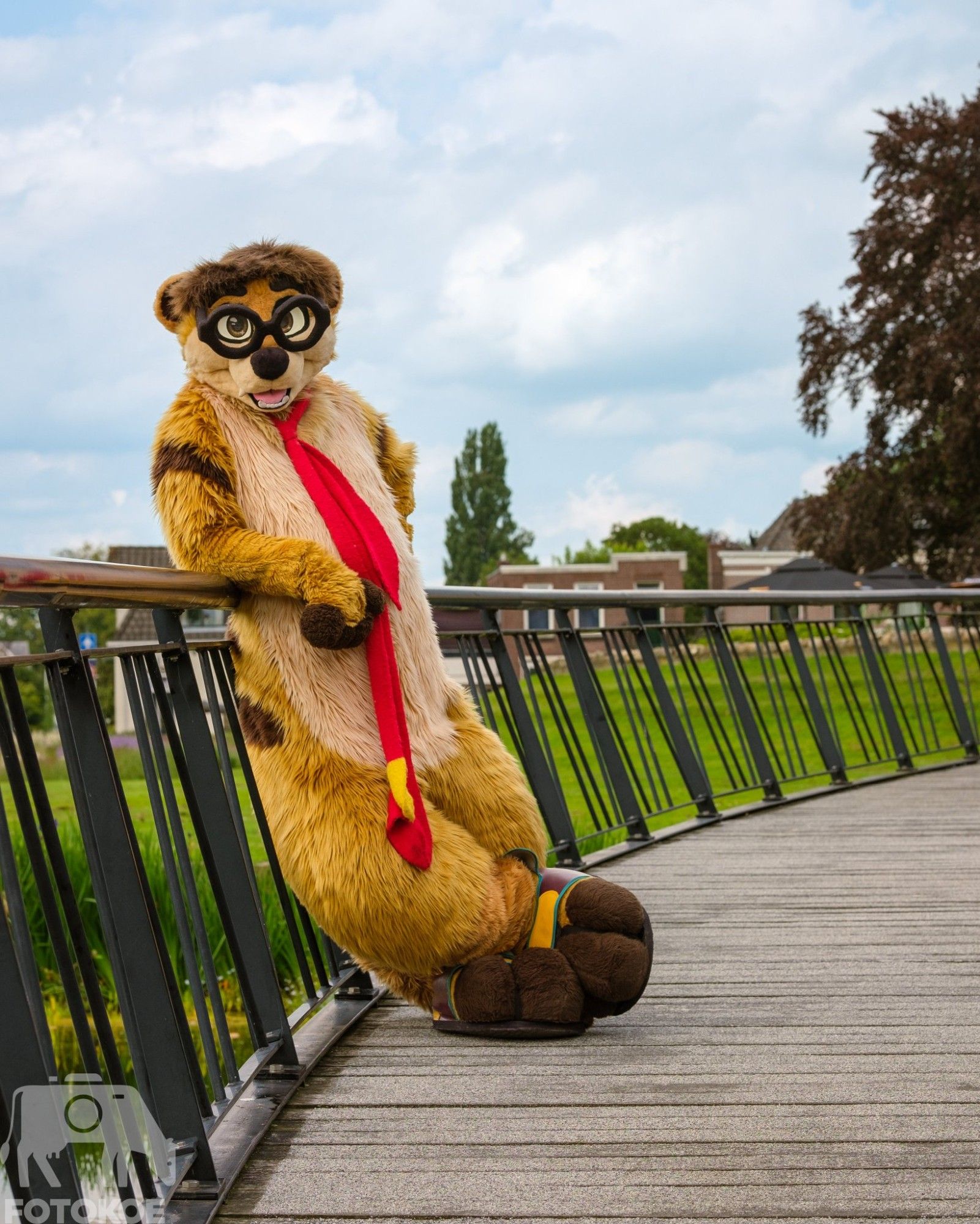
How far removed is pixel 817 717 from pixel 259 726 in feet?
18.9

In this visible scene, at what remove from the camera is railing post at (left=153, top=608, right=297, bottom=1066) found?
9.53ft

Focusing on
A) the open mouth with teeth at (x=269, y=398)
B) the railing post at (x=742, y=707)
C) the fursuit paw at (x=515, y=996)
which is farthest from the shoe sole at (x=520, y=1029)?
the railing post at (x=742, y=707)

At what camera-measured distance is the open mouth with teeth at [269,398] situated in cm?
326

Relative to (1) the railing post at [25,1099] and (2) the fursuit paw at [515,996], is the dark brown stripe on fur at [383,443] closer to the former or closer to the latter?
(2) the fursuit paw at [515,996]

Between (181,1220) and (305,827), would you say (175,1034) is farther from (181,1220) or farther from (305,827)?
(305,827)

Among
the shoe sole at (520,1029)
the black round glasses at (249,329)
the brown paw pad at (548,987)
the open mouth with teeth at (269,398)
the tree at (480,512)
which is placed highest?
the tree at (480,512)

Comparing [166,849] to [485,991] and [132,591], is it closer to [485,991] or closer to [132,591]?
[132,591]

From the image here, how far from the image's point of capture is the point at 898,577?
2745cm

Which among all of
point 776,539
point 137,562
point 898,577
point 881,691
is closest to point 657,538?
point 776,539

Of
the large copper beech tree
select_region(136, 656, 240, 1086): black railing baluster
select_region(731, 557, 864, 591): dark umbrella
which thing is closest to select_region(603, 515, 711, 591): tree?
select_region(731, 557, 864, 591): dark umbrella

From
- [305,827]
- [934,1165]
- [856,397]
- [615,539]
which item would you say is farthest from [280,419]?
[615,539]

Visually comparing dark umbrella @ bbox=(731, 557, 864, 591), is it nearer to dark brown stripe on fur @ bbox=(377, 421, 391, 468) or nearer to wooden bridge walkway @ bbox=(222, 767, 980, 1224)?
wooden bridge walkway @ bbox=(222, 767, 980, 1224)

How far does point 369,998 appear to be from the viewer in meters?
3.70

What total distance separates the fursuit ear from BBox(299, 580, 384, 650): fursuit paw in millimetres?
902
